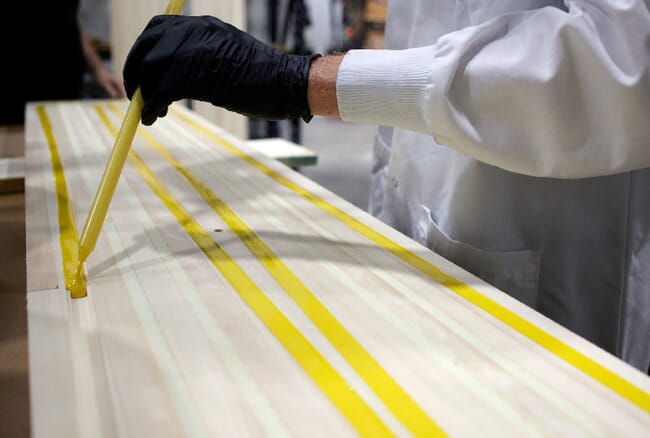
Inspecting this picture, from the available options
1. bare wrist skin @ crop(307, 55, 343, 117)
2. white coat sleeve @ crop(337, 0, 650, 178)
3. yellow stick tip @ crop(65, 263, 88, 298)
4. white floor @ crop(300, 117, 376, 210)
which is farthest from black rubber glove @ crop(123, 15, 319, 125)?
white floor @ crop(300, 117, 376, 210)

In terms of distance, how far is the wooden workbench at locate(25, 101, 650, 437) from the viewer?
1.49 feet

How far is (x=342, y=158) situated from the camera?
4.88 meters

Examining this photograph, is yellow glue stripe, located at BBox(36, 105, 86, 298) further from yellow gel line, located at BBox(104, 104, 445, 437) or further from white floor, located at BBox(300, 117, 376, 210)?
white floor, located at BBox(300, 117, 376, 210)

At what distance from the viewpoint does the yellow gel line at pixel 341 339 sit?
0.46 metres

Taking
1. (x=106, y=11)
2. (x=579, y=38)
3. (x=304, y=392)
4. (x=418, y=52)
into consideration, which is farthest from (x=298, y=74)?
(x=106, y=11)

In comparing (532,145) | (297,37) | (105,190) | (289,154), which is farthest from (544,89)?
(297,37)

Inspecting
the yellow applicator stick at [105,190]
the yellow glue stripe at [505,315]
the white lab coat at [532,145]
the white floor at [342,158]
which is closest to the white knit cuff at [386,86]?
the white lab coat at [532,145]

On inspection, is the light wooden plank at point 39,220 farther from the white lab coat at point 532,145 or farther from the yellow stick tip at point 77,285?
the white lab coat at point 532,145

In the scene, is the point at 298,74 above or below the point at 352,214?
above

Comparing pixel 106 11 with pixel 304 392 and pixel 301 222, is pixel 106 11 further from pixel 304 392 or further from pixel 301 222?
pixel 304 392

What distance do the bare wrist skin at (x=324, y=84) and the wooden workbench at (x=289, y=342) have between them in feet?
0.60

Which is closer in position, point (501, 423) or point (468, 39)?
point (501, 423)

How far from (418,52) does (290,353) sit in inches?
16.7

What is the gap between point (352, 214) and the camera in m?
0.96
